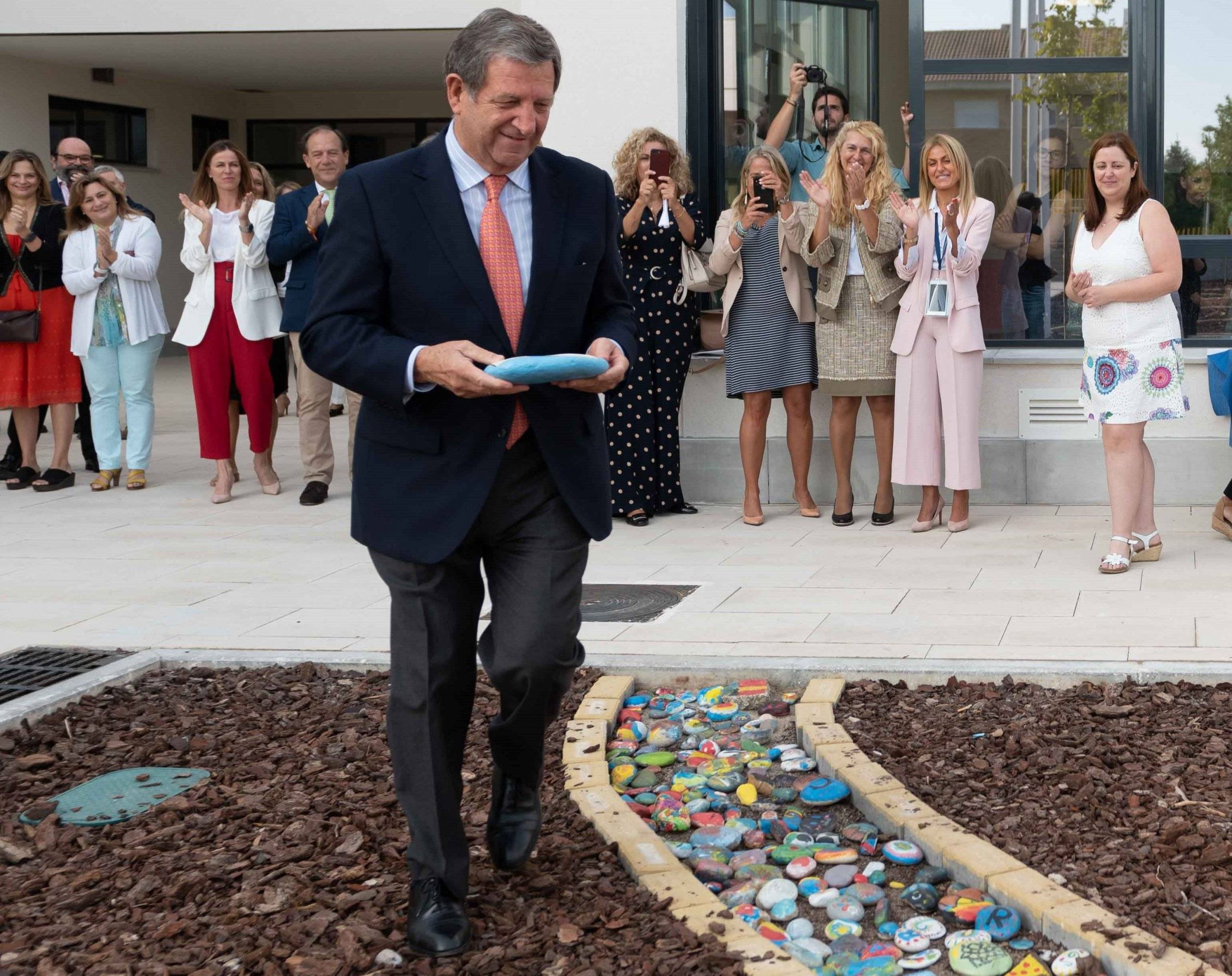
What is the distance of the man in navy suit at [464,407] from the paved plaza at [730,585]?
208 centimetres

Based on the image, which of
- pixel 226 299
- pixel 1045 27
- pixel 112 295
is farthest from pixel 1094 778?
pixel 112 295

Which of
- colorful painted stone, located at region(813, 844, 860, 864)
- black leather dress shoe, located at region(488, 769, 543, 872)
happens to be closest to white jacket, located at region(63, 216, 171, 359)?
black leather dress shoe, located at region(488, 769, 543, 872)

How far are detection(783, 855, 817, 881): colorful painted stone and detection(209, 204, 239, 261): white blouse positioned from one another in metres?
7.11

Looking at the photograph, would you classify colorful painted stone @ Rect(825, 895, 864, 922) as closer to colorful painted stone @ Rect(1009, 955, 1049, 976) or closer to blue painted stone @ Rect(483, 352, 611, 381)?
colorful painted stone @ Rect(1009, 955, 1049, 976)

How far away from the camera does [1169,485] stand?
359 inches

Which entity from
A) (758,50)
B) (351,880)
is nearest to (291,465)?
(758,50)

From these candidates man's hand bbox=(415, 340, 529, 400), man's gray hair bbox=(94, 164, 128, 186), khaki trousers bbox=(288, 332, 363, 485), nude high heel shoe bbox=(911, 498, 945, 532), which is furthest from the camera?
man's gray hair bbox=(94, 164, 128, 186)

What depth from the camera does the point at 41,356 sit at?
11.0 m

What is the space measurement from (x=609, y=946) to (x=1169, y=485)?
6.54 metres

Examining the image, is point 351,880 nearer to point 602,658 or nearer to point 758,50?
point 602,658

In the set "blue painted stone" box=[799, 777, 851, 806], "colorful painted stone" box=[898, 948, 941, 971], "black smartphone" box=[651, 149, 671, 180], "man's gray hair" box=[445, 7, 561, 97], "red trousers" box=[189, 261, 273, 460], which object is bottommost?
"colorful painted stone" box=[898, 948, 941, 971]

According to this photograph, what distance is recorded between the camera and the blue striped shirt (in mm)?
3467

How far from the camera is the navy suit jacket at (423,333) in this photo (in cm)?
338

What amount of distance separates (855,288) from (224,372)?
13.3 ft
